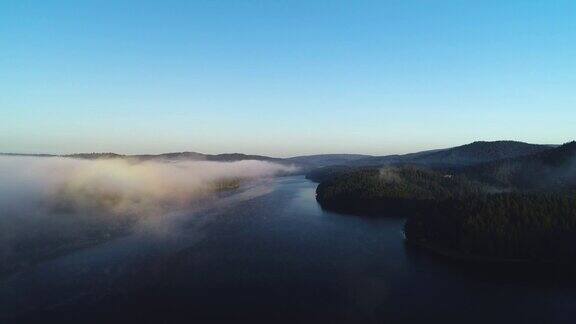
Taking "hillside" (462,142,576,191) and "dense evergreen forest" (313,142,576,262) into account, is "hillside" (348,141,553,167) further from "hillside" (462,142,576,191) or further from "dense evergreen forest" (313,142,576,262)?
"dense evergreen forest" (313,142,576,262)

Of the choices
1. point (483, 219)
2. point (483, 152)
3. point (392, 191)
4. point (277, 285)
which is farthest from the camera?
point (483, 152)

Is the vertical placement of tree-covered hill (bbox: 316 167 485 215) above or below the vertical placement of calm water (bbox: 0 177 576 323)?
above

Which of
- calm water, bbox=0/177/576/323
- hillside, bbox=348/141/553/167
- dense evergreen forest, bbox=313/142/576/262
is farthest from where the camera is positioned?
hillside, bbox=348/141/553/167

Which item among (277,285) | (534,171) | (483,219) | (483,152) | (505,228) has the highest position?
(483,152)

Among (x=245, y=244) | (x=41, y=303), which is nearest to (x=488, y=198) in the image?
(x=245, y=244)

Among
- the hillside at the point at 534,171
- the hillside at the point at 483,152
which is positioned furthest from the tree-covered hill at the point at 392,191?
the hillside at the point at 483,152

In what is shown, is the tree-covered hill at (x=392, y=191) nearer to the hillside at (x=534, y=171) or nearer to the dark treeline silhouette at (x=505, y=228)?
the hillside at (x=534, y=171)

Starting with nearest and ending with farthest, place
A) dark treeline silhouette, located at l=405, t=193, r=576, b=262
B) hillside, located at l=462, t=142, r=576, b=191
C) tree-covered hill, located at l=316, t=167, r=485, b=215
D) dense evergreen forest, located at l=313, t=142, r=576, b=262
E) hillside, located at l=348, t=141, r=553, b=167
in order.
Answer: dark treeline silhouette, located at l=405, t=193, r=576, b=262
dense evergreen forest, located at l=313, t=142, r=576, b=262
tree-covered hill, located at l=316, t=167, r=485, b=215
hillside, located at l=462, t=142, r=576, b=191
hillside, located at l=348, t=141, r=553, b=167

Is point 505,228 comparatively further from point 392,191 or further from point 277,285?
point 392,191

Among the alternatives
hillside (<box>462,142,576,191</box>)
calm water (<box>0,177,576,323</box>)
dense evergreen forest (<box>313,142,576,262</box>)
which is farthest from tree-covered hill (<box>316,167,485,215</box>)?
calm water (<box>0,177,576,323</box>)

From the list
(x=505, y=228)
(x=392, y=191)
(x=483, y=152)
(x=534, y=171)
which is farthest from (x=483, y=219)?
(x=483, y=152)
